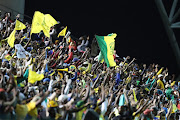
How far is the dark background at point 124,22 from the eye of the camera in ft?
65.9

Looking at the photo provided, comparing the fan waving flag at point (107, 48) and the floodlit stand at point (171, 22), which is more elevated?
the floodlit stand at point (171, 22)

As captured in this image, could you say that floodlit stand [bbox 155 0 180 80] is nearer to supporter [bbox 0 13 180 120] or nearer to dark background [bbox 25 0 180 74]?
dark background [bbox 25 0 180 74]

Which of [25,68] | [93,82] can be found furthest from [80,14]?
[25,68]

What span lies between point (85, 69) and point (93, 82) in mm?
1453

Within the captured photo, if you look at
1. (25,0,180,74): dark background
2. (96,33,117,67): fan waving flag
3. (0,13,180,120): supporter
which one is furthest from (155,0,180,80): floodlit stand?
(96,33,117,67): fan waving flag

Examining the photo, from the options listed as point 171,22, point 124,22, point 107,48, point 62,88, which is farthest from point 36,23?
point 171,22

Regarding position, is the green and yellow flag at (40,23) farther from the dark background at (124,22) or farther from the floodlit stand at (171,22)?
the floodlit stand at (171,22)

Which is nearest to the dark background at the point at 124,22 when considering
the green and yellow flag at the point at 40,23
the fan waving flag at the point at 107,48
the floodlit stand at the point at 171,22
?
the floodlit stand at the point at 171,22

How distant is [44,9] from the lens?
63.3 feet

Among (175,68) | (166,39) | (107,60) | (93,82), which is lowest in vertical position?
(93,82)

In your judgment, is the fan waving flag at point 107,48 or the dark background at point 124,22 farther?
the dark background at point 124,22

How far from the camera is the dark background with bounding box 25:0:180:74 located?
20.1 m

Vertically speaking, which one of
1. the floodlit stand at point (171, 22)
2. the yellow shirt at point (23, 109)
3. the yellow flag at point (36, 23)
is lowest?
the yellow shirt at point (23, 109)

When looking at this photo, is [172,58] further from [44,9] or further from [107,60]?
[107,60]
